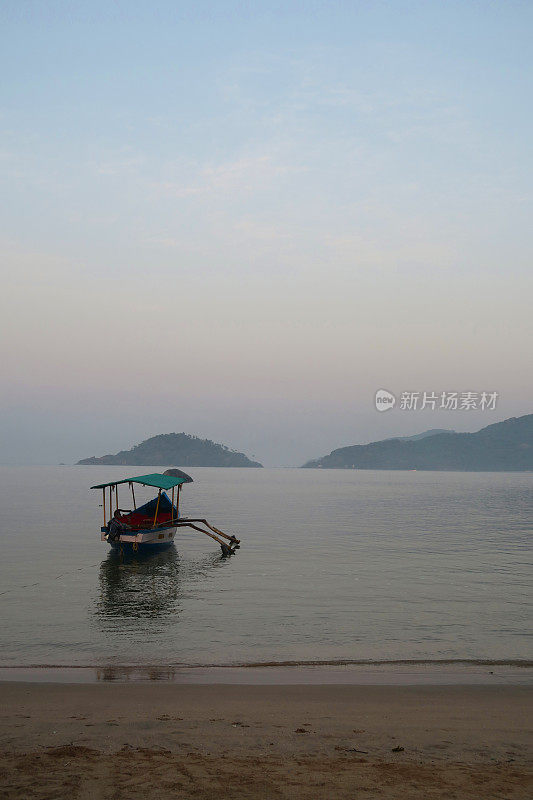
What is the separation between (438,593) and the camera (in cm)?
2695

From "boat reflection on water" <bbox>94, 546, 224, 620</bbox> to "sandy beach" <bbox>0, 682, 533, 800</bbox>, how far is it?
8845 mm

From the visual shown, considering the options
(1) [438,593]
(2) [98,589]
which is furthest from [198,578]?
(1) [438,593]

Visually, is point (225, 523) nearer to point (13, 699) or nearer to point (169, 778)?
point (13, 699)

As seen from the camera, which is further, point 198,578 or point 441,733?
point 198,578

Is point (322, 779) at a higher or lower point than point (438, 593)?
higher

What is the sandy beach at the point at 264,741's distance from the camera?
800 centimetres

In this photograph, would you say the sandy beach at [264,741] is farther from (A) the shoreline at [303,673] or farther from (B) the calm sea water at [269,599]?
(B) the calm sea water at [269,599]

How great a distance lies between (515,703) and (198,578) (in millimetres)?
21529

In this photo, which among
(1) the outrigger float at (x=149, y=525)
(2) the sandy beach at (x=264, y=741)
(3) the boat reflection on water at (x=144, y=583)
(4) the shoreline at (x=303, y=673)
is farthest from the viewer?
(1) the outrigger float at (x=149, y=525)

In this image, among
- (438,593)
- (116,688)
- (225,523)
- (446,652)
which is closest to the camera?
(116,688)

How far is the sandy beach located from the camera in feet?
26.2

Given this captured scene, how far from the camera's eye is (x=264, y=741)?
32.4ft

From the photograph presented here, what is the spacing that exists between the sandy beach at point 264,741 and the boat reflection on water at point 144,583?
29.0 ft

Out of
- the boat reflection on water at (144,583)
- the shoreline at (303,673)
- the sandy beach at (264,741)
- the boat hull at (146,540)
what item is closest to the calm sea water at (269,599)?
the boat reflection on water at (144,583)
